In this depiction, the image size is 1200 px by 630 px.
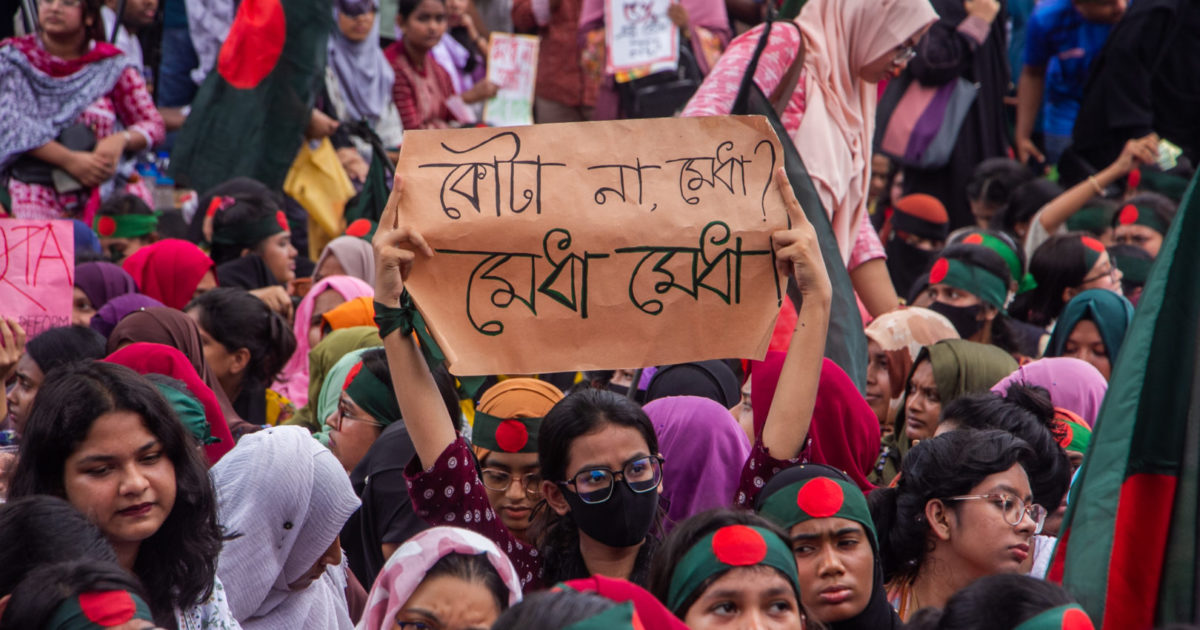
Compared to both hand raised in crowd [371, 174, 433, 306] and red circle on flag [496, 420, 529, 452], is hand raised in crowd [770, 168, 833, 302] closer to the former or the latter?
hand raised in crowd [371, 174, 433, 306]

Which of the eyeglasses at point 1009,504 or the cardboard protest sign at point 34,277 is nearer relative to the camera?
the eyeglasses at point 1009,504

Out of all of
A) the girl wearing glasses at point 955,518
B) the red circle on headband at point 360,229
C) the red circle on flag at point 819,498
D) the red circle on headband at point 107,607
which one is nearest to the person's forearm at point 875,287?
the girl wearing glasses at point 955,518

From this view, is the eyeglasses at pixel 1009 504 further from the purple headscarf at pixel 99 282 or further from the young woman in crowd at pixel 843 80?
the purple headscarf at pixel 99 282

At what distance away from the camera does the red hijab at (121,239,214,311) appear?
6.91 metres

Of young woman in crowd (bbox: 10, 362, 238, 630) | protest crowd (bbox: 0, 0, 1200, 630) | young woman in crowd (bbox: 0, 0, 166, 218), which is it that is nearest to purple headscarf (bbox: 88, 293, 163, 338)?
protest crowd (bbox: 0, 0, 1200, 630)

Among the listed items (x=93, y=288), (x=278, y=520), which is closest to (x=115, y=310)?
(x=93, y=288)

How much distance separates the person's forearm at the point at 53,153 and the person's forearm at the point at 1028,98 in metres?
6.66

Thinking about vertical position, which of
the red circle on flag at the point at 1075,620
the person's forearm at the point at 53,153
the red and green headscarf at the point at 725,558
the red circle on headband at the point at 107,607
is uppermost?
the red circle on flag at the point at 1075,620

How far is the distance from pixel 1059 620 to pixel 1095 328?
140 inches

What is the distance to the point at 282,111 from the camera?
9055 mm

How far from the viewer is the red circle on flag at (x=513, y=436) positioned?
4523 mm

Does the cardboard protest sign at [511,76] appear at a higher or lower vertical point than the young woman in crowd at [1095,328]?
lower

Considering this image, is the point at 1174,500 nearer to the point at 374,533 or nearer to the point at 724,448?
the point at 724,448

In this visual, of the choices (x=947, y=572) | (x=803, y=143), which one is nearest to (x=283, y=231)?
(x=803, y=143)
